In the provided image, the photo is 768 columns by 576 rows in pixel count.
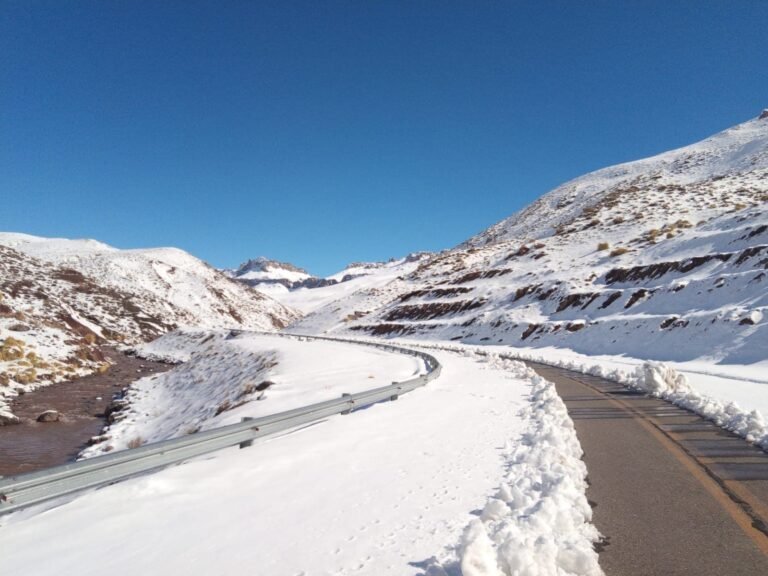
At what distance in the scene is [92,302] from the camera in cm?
7212

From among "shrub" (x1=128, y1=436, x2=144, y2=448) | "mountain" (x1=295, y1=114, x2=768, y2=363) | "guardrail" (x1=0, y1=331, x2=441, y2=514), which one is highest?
"mountain" (x1=295, y1=114, x2=768, y2=363)

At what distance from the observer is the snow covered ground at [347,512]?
3.50 meters

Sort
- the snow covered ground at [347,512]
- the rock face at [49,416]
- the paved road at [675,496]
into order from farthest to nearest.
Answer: the rock face at [49,416] < the paved road at [675,496] < the snow covered ground at [347,512]

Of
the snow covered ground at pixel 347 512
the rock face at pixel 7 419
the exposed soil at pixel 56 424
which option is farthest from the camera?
the rock face at pixel 7 419

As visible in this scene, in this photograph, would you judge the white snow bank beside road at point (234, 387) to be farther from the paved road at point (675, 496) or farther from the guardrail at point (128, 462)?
the paved road at point (675, 496)

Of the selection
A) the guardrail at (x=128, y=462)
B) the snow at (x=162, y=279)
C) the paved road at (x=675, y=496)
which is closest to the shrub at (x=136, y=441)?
the guardrail at (x=128, y=462)

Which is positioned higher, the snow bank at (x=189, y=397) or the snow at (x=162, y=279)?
the snow at (x=162, y=279)

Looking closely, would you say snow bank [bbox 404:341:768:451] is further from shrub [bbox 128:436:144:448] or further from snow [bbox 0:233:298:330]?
snow [bbox 0:233:298:330]

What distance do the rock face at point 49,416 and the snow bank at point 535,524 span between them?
20.8 metres

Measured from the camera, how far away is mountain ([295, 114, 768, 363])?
1120 inches

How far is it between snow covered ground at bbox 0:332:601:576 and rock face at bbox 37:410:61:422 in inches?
675

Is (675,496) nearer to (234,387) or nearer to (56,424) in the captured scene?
(234,387)

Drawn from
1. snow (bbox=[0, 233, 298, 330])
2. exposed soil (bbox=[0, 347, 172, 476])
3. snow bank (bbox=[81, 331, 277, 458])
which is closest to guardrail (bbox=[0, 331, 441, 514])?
snow bank (bbox=[81, 331, 277, 458])

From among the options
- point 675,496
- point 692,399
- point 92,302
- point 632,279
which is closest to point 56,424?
point 675,496
